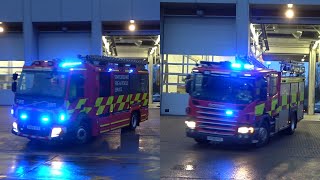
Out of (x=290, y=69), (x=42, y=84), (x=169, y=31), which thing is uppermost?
(x=169, y=31)

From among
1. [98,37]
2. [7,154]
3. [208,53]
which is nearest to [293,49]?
[208,53]

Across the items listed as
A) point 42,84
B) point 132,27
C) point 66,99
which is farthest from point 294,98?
point 132,27

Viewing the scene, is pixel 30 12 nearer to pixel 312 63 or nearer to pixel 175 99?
pixel 175 99

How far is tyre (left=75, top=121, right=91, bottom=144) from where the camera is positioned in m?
12.3

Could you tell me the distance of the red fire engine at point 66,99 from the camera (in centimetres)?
1189

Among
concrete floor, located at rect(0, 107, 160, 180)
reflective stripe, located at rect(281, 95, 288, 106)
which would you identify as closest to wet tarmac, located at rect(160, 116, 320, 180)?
concrete floor, located at rect(0, 107, 160, 180)

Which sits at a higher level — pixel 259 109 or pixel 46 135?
pixel 259 109

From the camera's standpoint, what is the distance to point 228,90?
11703 millimetres

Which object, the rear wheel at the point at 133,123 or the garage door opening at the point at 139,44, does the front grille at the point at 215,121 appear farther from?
the garage door opening at the point at 139,44

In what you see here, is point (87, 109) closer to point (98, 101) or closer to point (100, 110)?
point (98, 101)

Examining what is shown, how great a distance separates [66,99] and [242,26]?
12362 mm

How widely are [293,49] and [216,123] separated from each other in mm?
21951

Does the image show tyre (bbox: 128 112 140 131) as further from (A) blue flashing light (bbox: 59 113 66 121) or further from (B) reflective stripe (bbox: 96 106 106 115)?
(A) blue flashing light (bbox: 59 113 66 121)

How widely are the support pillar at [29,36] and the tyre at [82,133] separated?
14993 mm
